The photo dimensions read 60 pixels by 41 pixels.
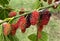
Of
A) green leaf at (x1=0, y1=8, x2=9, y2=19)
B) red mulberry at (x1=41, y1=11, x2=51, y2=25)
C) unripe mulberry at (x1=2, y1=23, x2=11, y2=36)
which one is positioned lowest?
green leaf at (x1=0, y1=8, x2=9, y2=19)

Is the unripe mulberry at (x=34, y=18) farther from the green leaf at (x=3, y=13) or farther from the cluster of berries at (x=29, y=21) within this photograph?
the green leaf at (x=3, y=13)

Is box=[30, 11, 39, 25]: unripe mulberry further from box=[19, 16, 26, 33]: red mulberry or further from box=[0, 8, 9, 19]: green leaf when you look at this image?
box=[0, 8, 9, 19]: green leaf

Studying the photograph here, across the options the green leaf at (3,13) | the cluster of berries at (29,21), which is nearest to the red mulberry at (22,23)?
the cluster of berries at (29,21)

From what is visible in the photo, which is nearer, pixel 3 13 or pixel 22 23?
pixel 22 23

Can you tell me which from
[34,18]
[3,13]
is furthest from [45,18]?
[3,13]

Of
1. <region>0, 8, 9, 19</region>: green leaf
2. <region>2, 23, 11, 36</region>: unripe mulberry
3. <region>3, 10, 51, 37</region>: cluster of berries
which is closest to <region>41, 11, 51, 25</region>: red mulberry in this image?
<region>3, 10, 51, 37</region>: cluster of berries

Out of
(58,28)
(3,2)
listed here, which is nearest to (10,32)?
(3,2)

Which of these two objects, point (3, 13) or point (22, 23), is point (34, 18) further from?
point (3, 13)

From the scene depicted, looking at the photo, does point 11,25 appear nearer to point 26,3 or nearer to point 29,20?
point 29,20
